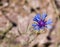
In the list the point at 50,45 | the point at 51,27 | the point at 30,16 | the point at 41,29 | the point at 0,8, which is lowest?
the point at 41,29

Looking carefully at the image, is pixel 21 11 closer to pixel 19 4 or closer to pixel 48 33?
pixel 19 4

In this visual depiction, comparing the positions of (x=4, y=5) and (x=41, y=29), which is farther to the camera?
(x=4, y=5)

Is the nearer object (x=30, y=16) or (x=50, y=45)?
(x=50, y=45)

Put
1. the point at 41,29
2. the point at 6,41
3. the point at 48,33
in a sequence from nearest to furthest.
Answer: the point at 41,29, the point at 6,41, the point at 48,33

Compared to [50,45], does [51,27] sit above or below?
above

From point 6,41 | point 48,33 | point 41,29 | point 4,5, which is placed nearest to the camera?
point 41,29

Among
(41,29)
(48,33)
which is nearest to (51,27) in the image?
(48,33)

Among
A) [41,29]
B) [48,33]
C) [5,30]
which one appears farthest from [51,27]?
[41,29]

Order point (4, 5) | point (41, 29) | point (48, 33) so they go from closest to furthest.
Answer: point (41, 29), point (48, 33), point (4, 5)

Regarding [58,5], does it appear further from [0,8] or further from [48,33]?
[0,8]
